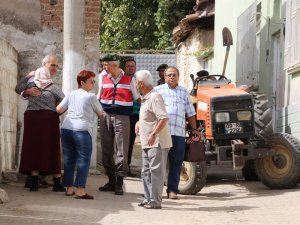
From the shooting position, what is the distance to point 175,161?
824 centimetres

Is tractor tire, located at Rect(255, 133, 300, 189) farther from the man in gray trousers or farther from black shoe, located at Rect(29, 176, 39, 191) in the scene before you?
black shoe, located at Rect(29, 176, 39, 191)

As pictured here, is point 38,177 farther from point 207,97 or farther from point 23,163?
point 207,97

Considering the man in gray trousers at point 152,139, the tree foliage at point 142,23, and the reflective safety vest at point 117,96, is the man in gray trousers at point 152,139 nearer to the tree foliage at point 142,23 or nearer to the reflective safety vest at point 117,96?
the reflective safety vest at point 117,96

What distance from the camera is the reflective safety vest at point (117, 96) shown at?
27.6 feet

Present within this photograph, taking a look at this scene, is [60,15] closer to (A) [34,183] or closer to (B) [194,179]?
(A) [34,183]

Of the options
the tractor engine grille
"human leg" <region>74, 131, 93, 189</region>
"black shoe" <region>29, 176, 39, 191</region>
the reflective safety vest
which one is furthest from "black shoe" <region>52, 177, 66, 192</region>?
the tractor engine grille

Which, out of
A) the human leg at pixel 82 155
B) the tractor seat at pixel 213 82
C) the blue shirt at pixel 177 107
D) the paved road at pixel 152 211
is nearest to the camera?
the paved road at pixel 152 211

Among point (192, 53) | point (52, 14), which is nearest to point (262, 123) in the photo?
point (52, 14)

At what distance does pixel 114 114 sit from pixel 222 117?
1.48 m

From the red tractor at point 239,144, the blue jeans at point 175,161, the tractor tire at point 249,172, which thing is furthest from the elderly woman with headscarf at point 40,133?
the tractor tire at point 249,172

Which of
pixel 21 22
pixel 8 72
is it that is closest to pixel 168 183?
pixel 8 72

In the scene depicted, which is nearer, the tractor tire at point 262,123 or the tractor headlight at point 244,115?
the tractor headlight at point 244,115

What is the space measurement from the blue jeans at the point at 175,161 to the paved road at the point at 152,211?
0.21 meters

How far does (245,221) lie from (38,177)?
2890 mm
